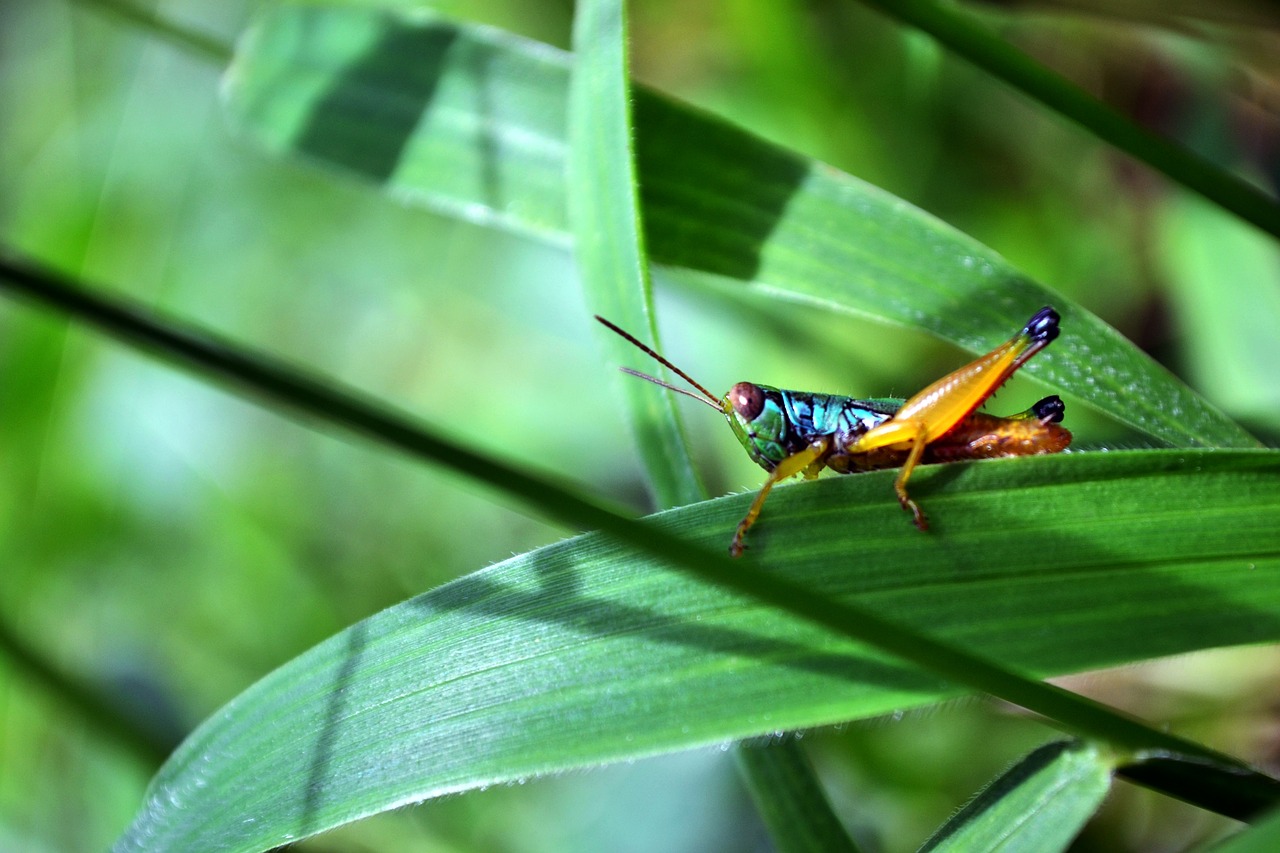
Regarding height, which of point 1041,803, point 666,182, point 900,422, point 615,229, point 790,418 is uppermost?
point 666,182

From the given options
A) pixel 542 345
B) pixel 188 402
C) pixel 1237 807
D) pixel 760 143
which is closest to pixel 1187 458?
pixel 1237 807

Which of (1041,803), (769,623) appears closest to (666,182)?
(769,623)

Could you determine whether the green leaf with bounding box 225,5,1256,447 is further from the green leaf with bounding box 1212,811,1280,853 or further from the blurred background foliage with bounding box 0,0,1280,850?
the blurred background foliage with bounding box 0,0,1280,850

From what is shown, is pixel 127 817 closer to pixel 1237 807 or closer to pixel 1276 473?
pixel 1237 807

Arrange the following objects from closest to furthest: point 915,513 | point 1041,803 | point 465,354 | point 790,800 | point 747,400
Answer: point 1041,803, point 915,513, point 790,800, point 747,400, point 465,354

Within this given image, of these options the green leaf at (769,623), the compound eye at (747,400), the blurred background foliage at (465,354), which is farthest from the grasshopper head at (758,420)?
the blurred background foliage at (465,354)

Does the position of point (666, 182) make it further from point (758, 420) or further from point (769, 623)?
point (769, 623)

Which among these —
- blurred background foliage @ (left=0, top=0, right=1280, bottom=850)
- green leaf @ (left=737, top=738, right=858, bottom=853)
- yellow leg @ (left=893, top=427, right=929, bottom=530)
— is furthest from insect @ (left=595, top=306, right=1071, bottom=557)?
blurred background foliage @ (left=0, top=0, right=1280, bottom=850)
